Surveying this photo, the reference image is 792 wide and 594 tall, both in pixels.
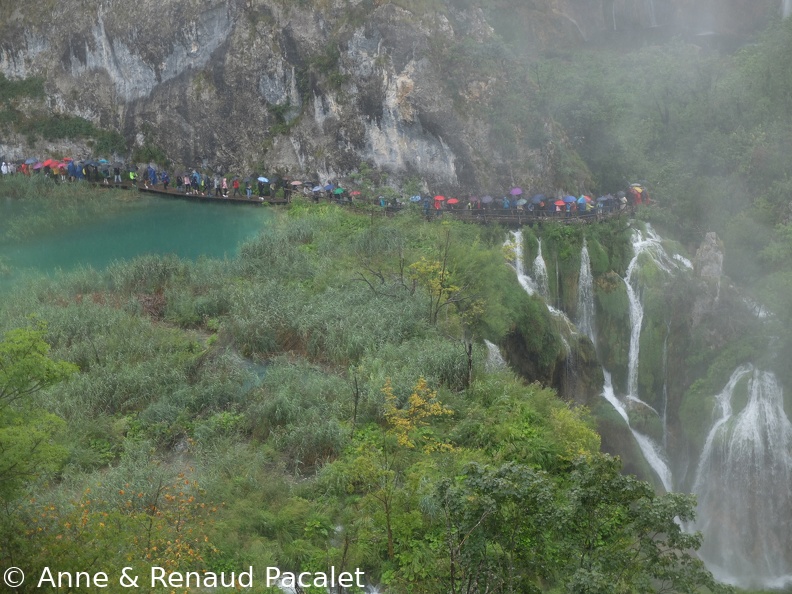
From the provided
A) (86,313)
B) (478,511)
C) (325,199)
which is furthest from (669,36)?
(478,511)

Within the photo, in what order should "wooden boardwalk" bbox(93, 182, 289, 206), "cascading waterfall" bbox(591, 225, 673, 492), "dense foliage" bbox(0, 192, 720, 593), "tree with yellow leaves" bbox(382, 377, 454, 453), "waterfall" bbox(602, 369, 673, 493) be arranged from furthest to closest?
"wooden boardwalk" bbox(93, 182, 289, 206), "cascading waterfall" bbox(591, 225, 673, 492), "waterfall" bbox(602, 369, 673, 493), "tree with yellow leaves" bbox(382, 377, 454, 453), "dense foliage" bbox(0, 192, 720, 593)

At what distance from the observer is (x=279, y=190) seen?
33.1m

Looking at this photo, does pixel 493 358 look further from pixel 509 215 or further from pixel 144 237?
pixel 144 237

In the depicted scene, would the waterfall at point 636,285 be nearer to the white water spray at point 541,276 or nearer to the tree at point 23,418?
the white water spray at point 541,276

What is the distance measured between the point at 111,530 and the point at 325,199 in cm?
2283

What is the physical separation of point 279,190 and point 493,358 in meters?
15.3

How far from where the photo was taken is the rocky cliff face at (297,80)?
3183 cm

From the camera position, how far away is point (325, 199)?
3152cm

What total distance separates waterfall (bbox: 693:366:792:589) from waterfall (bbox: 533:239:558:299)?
6062 mm

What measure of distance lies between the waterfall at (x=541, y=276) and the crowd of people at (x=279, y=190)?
224 centimetres

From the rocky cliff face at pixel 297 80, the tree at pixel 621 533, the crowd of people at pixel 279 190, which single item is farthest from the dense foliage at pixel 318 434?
the rocky cliff face at pixel 297 80

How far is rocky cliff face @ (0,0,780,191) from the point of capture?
31828 millimetres

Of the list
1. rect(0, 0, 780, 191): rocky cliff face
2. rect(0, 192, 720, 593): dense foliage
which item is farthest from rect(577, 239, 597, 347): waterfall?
rect(0, 0, 780, 191): rocky cliff face

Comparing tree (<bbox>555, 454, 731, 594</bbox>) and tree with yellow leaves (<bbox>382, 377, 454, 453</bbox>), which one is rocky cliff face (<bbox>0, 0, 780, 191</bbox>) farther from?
tree (<bbox>555, 454, 731, 594</bbox>)
